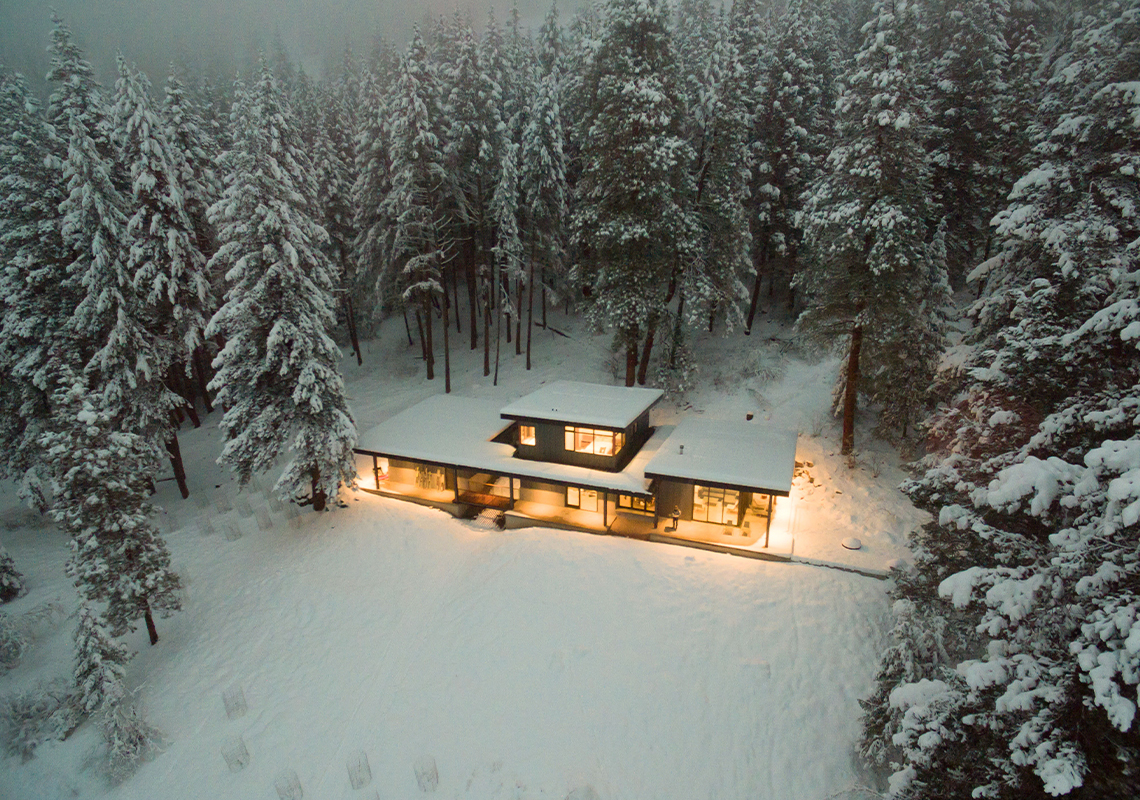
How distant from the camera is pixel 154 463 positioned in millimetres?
21453

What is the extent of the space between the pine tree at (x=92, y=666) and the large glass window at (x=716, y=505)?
16897 mm

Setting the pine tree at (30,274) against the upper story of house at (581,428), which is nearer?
the upper story of house at (581,428)

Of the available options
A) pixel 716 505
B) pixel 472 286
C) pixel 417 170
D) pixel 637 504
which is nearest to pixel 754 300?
pixel 716 505

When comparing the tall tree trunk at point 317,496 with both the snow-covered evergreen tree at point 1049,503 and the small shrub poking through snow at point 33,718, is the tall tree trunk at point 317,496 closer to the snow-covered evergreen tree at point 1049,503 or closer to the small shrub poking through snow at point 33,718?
the small shrub poking through snow at point 33,718

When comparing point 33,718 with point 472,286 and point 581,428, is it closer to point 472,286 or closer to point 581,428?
point 581,428

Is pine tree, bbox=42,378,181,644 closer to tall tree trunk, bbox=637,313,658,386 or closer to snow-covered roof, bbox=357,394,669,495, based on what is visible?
snow-covered roof, bbox=357,394,669,495

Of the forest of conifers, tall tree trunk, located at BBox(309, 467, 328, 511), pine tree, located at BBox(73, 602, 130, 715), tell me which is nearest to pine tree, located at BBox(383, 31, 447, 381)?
the forest of conifers

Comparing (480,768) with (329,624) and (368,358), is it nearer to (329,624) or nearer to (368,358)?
(329,624)

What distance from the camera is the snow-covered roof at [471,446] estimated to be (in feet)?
63.4

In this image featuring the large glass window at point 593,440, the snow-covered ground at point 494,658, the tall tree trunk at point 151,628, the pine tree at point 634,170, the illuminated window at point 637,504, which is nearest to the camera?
the snow-covered ground at point 494,658

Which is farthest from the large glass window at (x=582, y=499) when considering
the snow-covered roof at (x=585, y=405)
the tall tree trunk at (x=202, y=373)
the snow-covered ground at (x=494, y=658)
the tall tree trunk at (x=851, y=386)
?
the tall tree trunk at (x=202, y=373)

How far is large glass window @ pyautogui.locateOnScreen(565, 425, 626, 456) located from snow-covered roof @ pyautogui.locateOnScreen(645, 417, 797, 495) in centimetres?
161

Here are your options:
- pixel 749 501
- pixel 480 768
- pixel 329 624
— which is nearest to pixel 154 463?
pixel 329 624

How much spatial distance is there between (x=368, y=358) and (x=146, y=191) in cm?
1697
